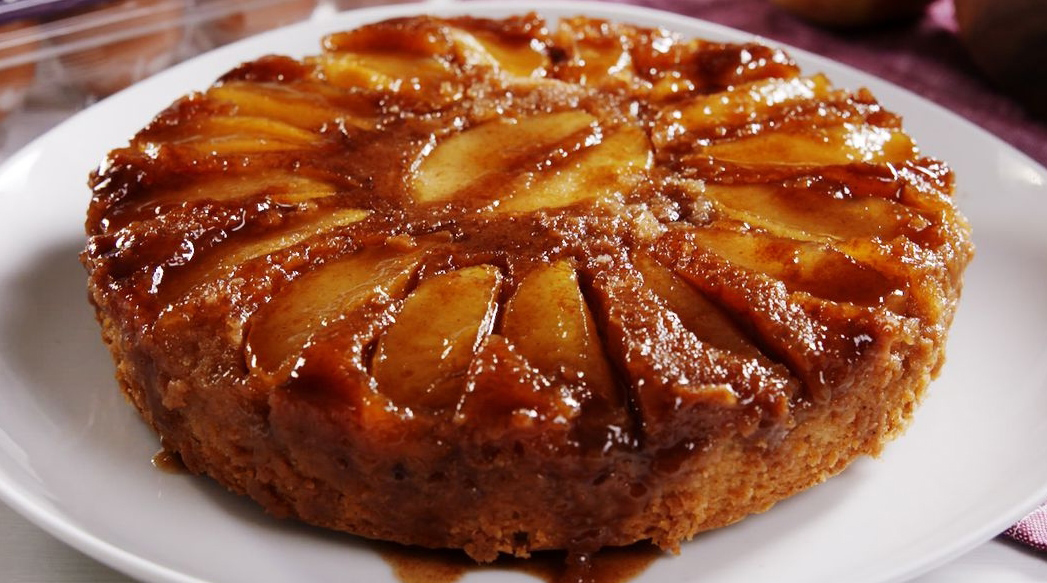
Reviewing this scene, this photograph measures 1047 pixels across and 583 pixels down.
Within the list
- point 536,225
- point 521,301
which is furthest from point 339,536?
point 536,225

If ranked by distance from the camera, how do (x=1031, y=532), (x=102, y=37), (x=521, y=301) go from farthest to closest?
(x=102, y=37)
(x=1031, y=532)
(x=521, y=301)

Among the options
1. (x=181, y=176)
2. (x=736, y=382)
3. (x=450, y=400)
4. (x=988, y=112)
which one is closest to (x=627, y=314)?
(x=736, y=382)

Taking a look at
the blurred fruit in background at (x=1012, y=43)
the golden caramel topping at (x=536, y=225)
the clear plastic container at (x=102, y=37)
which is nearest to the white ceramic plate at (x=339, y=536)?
the golden caramel topping at (x=536, y=225)

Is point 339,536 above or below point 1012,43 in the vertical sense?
below

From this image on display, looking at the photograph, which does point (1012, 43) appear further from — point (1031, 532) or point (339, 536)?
point (339, 536)

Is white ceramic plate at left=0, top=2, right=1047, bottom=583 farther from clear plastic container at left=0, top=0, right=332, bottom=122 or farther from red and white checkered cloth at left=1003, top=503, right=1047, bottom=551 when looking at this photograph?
clear plastic container at left=0, top=0, right=332, bottom=122

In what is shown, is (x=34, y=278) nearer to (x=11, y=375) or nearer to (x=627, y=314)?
(x=11, y=375)

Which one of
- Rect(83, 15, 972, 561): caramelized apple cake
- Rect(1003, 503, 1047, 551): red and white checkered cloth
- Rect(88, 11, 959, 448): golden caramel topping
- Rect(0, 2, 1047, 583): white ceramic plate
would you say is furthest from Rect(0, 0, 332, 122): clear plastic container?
Rect(1003, 503, 1047, 551): red and white checkered cloth
